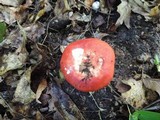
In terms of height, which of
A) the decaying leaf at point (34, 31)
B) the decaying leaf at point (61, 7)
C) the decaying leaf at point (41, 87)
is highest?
the decaying leaf at point (61, 7)

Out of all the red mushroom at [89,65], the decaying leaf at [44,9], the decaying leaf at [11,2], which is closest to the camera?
the red mushroom at [89,65]

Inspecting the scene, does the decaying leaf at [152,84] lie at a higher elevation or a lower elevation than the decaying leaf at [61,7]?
lower

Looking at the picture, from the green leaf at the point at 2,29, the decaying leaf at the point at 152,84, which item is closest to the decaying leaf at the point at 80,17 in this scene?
the green leaf at the point at 2,29

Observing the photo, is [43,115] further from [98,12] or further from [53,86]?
[98,12]

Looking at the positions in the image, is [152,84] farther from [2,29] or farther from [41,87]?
[2,29]

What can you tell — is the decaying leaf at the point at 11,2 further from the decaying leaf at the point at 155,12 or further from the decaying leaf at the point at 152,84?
the decaying leaf at the point at 152,84

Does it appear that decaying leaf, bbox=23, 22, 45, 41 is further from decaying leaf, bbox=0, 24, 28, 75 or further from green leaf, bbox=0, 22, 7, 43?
green leaf, bbox=0, 22, 7, 43

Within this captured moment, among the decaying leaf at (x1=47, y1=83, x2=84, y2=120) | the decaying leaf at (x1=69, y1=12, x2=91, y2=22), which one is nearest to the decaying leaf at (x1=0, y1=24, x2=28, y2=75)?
the decaying leaf at (x1=47, y1=83, x2=84, y2=120)
